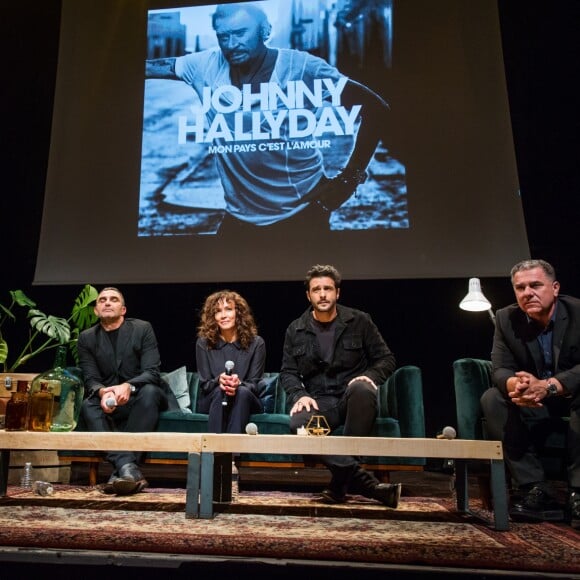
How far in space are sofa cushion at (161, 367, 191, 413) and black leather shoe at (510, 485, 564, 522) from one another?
2060 millimetres

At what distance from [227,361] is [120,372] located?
27.9 inches

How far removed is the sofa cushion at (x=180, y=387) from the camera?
3475mm

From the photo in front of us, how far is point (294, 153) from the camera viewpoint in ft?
12.5

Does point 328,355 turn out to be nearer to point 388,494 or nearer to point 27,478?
point 388,494

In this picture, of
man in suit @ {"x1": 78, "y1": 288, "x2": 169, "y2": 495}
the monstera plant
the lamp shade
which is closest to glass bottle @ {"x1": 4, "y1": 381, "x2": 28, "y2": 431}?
man in suit @ {"x1": 78, "y1": 288, "x2": 169, "y2": 495}

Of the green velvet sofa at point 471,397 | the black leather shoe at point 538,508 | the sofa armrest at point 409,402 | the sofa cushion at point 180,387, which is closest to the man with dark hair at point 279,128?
the sofa cushion at point 180,387

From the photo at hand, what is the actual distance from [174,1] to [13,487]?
3478 millimetres

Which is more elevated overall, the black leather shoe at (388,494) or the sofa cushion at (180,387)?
the sofa cushion at (180,387)

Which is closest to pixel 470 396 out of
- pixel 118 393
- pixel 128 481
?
pixel 128 481

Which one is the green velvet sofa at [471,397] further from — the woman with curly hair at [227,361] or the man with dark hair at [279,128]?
Answer: the man with dark hair at [279,128]

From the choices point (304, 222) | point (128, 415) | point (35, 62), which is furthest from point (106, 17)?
point (128, 415)

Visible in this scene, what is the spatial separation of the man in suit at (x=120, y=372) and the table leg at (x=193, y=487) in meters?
0.71

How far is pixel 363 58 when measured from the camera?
3.88m

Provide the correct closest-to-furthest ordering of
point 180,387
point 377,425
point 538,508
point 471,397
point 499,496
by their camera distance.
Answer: point 499,496
point 538,508
point 471,397
point 377,425
point 180,387
